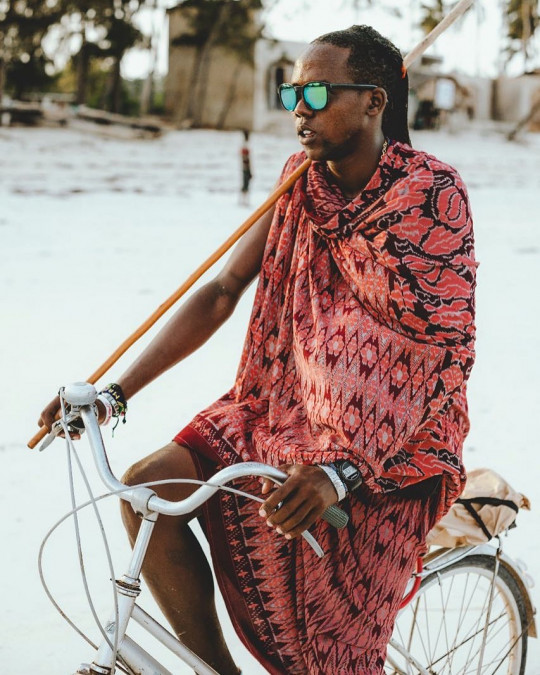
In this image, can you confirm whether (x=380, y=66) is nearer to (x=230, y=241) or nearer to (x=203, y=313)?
(x=230, y=241)

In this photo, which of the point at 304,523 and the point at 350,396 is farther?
the point at 350,396

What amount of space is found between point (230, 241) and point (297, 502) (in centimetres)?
68

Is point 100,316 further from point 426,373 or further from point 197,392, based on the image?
point 426,373

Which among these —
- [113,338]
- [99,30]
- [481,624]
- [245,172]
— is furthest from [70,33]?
[481,624]

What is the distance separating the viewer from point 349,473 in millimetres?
1737

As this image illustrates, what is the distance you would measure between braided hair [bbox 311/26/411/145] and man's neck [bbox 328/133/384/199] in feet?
0.24

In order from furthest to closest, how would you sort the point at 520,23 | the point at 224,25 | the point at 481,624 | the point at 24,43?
the point at 520,23
the point at 24,43
the point at 224,25
the point at 481,624

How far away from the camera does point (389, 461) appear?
6.12 ft

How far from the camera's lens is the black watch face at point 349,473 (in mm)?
1727

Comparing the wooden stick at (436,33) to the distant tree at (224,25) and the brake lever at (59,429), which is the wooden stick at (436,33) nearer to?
the brake lever at (59,429)

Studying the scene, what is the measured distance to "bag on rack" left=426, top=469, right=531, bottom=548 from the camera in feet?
7.58

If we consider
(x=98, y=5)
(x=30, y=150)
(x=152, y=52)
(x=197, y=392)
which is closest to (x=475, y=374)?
(x=197, y=392)

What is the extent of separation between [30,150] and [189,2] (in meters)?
12.4

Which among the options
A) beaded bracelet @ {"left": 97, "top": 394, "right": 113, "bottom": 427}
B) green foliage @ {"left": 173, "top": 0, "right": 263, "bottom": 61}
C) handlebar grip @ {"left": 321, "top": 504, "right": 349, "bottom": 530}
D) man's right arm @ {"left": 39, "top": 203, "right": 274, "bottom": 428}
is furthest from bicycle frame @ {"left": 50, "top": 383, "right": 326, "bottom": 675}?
green foliage @ {"left": 173, "top": 0, "right": 263, "bottom": 61}
